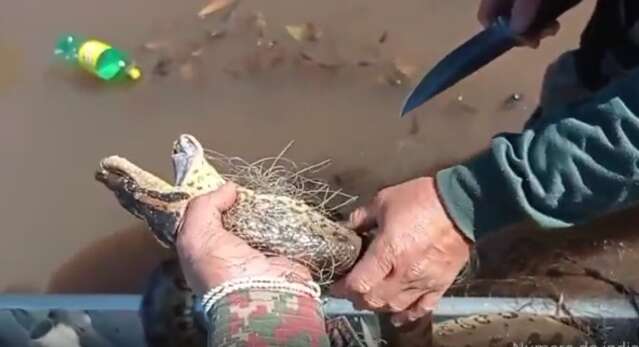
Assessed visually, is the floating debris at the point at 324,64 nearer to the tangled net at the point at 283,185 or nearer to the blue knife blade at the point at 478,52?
the tangled net at the point at 283,185

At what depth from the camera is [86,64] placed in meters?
1.45

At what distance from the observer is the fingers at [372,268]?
0.89 metres

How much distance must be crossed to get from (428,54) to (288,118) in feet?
0.64

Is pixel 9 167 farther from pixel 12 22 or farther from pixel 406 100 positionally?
pixel 406 100

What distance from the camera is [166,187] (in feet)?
2.95

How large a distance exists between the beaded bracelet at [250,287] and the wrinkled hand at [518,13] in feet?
1.38

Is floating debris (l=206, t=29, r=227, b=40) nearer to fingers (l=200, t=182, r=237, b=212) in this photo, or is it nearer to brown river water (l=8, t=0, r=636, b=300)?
brown river water (l=8, t=0, r=636, b=300)

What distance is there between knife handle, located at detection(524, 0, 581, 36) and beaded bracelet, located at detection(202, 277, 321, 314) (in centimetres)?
44

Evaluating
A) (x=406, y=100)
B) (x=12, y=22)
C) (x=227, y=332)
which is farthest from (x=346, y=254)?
(x=12, y=22)

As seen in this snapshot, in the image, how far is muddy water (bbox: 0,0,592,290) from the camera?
1407 mm

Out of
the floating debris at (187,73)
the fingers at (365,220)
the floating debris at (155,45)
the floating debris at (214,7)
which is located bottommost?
the floating debris at (187,73)

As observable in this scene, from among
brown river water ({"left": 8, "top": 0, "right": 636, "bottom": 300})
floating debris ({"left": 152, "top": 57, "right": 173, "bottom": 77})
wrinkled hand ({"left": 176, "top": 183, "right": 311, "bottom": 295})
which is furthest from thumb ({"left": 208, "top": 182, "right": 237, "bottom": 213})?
floating debris ({"left": 152, "top": 57, "right": 173, "bottom": 77})

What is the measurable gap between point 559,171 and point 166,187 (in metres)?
0.31

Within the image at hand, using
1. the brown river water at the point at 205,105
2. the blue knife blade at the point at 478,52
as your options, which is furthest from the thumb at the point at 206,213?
the brown river water at the point at 205,105
